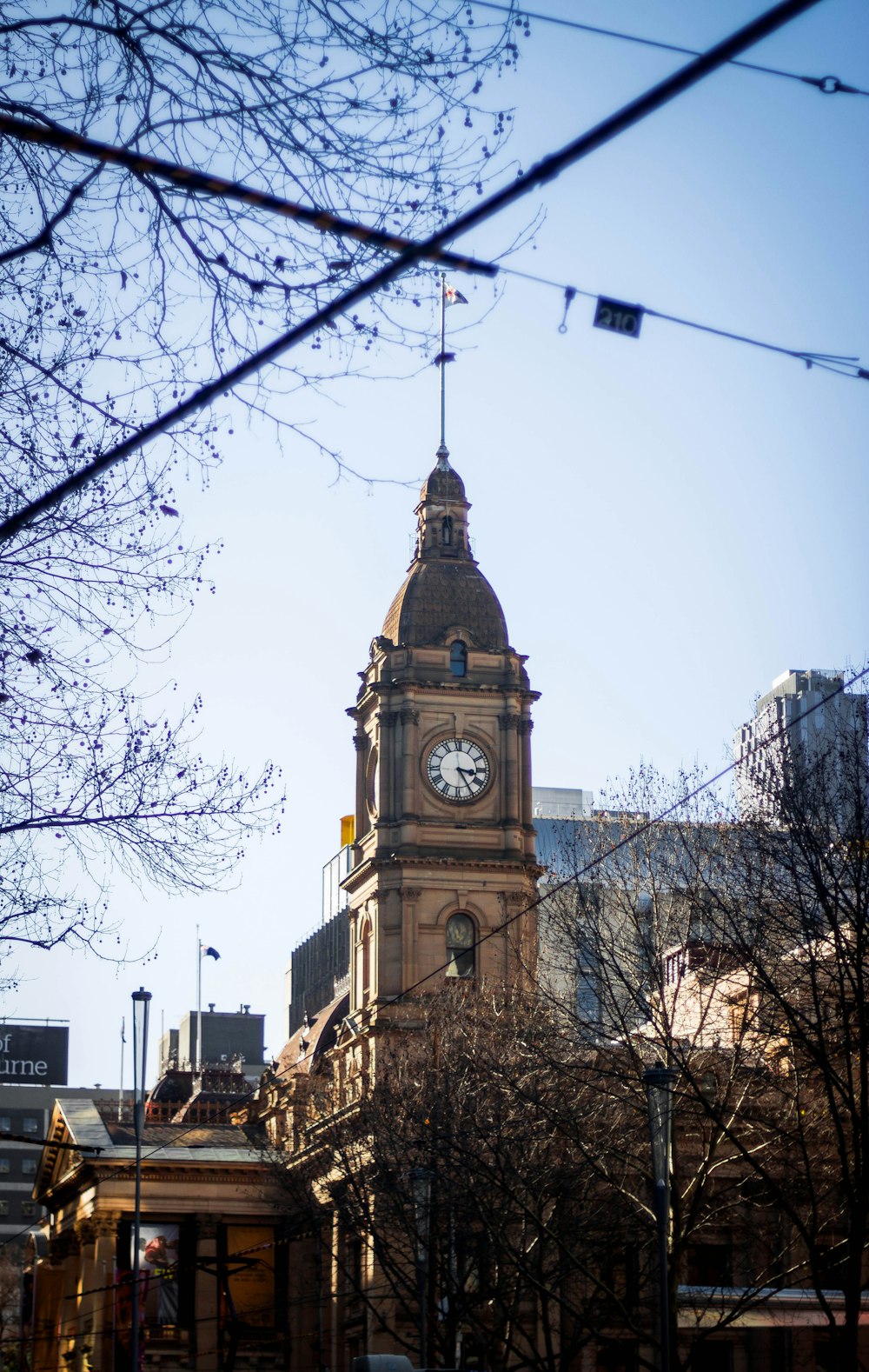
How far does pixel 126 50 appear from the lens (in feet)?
41.5

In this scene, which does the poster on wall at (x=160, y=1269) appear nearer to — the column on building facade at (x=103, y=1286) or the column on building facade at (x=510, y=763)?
the column on building facade at (x=103, y=1286)

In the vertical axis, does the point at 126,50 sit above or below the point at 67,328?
above

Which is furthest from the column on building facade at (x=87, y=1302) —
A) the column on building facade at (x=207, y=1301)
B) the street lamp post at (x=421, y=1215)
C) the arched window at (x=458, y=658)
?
the street lamp post at (x=421, y=1215)

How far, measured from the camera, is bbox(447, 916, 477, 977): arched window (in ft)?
219

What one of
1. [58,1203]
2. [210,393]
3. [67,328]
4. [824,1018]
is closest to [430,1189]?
[824,1018]

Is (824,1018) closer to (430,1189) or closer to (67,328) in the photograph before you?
(430,1189)

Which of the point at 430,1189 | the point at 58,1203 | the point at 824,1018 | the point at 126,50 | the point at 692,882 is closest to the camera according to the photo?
the point at 126,50

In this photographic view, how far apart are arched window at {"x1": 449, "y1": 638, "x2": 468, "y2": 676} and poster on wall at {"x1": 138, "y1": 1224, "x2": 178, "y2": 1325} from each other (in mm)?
22340

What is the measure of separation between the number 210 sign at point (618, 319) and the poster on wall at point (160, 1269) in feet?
192

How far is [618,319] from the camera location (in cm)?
1047

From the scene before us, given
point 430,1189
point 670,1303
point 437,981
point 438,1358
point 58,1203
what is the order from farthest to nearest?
point 58,1203 → point 437,981 → point 438,1358 → point 430,1189 → point 670,1303

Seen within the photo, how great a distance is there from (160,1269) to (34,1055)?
2677 cm

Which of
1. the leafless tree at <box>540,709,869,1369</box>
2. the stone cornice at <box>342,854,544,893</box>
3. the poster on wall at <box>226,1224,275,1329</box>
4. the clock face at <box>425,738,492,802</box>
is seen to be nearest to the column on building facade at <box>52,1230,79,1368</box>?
the poster on wall at <box>226,1224,275,1329</box>

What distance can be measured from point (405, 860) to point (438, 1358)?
2650cm
